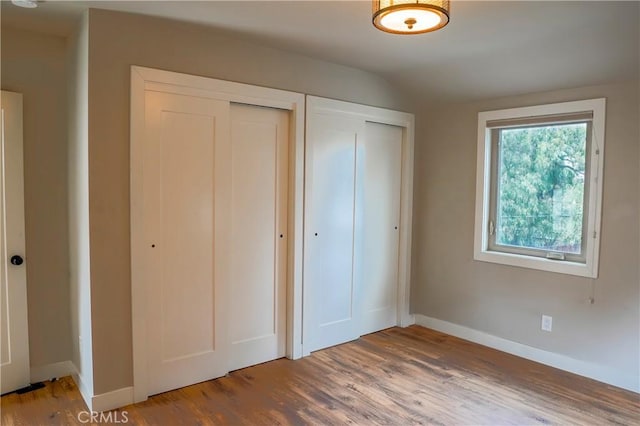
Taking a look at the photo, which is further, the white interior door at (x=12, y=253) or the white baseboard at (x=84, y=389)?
the white interior door at (x=12, y=253)

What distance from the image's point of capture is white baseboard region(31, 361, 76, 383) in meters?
3.00

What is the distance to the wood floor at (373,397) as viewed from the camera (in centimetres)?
258

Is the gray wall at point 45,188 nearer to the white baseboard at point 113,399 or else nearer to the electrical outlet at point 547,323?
the white baseboard at point 113,399

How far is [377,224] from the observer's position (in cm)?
414

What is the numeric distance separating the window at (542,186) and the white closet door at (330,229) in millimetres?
1253

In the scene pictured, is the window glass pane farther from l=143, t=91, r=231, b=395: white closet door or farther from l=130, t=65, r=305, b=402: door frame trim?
l=143, t=91, r=231, b=395: white closet door

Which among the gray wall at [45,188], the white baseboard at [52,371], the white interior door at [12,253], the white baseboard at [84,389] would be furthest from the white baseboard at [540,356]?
the white interior door at [12,253]

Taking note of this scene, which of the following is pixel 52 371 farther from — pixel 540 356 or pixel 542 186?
pixel 542 186

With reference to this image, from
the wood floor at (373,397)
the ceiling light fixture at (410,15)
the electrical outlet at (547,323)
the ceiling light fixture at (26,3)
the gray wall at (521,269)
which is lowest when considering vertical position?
the wood floor at (373,397)

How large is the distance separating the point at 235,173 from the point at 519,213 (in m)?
2.55

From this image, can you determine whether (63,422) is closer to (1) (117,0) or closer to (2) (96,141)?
(2) (96,141)

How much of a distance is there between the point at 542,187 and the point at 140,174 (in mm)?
3233

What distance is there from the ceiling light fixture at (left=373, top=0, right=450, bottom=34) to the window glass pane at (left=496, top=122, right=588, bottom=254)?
87.4 inches

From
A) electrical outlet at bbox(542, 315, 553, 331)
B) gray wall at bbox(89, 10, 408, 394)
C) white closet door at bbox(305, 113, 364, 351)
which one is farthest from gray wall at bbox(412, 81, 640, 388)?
gray wall at bbox(89, 10, 408, 394)
